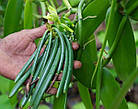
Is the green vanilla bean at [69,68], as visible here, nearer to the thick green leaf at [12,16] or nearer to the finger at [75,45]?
the finger at [75,45]

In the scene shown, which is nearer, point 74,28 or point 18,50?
point 74,28

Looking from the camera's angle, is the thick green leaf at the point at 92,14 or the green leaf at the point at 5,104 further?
the green leaf at the point at 5,104

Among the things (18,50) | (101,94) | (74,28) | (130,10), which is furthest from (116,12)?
(18,50)

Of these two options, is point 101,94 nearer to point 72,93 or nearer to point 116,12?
point 116,12

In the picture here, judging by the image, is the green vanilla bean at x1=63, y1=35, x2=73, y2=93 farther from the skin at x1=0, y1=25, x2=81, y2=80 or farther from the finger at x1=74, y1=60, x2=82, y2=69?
the skin at x1=0, y1=25, x2=81, y2=80

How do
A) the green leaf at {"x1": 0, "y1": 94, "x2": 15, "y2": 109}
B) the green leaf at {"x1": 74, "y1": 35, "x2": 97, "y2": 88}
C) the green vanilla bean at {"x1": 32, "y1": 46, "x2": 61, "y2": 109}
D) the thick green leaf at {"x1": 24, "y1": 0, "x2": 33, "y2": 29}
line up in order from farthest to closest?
the green leaf at {"x1": 0, "y1": 94, "x2": 15, "y2": 109} < the thick green leaf at {"x1": 24, "y1": 0, "x2": 33, "y2": 29} < the green leaf at {"x1": 74, "y1": 35, "x2": 97, "y2": 88} < the green vanilla bean at {"x1": 32, "y1": 46, "x2": 61, "y2": 109}

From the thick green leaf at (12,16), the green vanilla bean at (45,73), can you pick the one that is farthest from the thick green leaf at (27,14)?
the green vanilla bean at (45,73)

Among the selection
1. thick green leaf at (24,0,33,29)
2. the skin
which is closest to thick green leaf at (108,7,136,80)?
the skin
